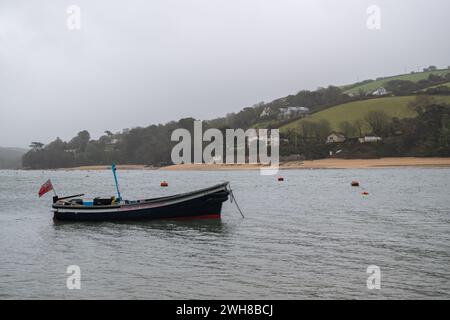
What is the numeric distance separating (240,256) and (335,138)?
137 meters

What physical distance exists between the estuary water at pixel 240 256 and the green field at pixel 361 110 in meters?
129

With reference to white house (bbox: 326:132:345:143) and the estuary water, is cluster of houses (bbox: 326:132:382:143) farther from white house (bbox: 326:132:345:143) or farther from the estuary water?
the estuary water

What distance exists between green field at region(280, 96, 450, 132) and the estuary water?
129029 millimetres

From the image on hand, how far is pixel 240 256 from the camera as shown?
21562 mm

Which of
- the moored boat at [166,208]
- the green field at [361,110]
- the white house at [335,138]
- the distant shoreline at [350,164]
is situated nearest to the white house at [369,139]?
the white house at [335,138]

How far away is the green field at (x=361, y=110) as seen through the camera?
522 ft

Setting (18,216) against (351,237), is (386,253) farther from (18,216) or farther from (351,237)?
(18,216)

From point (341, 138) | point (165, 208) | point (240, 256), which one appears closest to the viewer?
point (240, 256)

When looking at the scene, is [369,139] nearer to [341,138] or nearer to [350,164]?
[341,138]

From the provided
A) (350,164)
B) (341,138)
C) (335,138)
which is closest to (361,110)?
(341,138)

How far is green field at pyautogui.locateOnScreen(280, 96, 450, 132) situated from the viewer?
159250mm

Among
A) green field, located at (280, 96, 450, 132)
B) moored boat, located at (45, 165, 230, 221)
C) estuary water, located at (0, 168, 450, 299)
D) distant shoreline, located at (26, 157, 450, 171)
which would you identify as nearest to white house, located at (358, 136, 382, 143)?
distant shoreline, located at (26, 157, 450, 171)

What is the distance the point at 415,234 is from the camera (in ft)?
85.0
